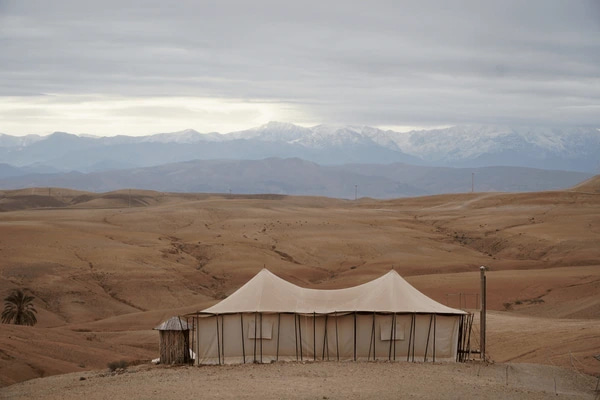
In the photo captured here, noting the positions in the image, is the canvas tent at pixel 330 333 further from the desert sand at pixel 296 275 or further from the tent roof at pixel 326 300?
the desert sand at pixel 296 275

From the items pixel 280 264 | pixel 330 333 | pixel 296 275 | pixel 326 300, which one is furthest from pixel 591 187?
pixel 330 333

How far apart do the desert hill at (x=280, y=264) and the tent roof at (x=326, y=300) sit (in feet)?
16.9

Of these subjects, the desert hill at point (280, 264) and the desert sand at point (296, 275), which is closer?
the desert sand at point (296, 275)

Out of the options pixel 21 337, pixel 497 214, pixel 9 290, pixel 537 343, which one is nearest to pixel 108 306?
pixel 9 290

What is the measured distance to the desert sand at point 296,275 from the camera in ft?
94.0

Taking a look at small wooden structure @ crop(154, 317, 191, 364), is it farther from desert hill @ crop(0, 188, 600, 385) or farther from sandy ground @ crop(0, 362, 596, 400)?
desert hill @ crop(0, 188, 600, 385)

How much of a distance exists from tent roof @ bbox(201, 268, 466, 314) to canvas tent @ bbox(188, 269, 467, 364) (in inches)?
2.2

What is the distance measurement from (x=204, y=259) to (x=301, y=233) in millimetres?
15585

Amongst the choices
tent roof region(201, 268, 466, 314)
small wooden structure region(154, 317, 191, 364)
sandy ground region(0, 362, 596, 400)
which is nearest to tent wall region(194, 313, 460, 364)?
tent roof region(201, 268, 466, 314)

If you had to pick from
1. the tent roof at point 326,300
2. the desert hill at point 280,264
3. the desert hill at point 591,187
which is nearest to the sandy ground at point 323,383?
the tent roof at point 326,300

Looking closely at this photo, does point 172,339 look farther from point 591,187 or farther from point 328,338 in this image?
point 591,187

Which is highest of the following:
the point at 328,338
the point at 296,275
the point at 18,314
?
the point at 328,338

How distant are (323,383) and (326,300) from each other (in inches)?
299

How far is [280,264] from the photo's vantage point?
70938 millimetres
